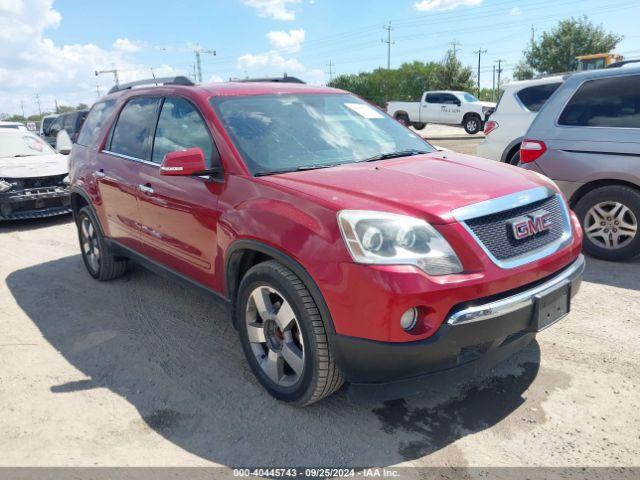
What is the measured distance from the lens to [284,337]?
2.85 metres

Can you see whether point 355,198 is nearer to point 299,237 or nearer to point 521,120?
point 299,237

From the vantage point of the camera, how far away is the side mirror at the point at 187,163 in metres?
3.10

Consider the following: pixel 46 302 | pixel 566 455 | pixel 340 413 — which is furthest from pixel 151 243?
pixel 566 455

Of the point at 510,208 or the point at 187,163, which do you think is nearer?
the point at 510,208

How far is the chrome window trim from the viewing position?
2.49 metres

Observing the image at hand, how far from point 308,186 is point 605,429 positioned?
1946 mm

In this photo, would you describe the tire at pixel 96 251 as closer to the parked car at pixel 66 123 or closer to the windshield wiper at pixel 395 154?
the windshield wiper at pixel 395 154

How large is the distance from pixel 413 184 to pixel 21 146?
28.2 ft

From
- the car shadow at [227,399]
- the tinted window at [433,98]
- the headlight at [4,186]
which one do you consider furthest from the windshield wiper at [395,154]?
the tinted window at [433,98]

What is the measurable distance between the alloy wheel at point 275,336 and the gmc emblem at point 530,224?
1.21 meters

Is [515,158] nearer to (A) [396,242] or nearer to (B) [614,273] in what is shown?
(B) [614,273]

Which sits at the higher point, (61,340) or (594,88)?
(594,88)

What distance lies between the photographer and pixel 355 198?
2.60 metres

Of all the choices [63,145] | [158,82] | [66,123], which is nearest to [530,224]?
[158,82]
